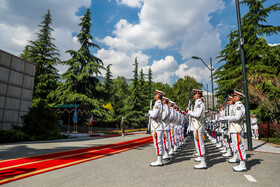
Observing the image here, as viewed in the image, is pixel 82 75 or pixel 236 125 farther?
pixel 82 75

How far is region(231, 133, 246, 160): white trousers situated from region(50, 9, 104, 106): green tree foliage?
20.8m

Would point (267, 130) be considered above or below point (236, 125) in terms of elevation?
below

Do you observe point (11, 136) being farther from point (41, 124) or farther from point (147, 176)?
point (147, 176)

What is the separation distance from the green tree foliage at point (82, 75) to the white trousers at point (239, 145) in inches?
820

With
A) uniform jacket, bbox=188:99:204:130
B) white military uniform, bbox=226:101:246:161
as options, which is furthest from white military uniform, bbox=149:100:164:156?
white military uniform, bbox=226:101:246:161

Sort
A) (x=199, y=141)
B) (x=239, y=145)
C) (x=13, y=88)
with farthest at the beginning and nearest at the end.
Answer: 1. (x=13, y=88)
2. (x=199, y=141)
3. (x=239, y=145)

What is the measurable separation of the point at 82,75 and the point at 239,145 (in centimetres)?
2259

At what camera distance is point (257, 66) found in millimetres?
18578

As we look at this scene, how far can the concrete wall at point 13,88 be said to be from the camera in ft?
49.8

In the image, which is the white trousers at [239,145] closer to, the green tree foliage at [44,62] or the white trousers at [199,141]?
the white trousers at [199,141]

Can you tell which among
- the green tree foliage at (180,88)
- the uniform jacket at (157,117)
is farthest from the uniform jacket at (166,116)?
the green tree foliage at (180,88)

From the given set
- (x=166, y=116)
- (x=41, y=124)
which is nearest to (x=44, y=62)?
(x=41, y=124)

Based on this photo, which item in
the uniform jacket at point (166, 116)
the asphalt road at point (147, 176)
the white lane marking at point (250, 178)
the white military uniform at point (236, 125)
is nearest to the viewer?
the asphalt road at point (147, 176)

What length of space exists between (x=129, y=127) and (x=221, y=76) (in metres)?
25.0
